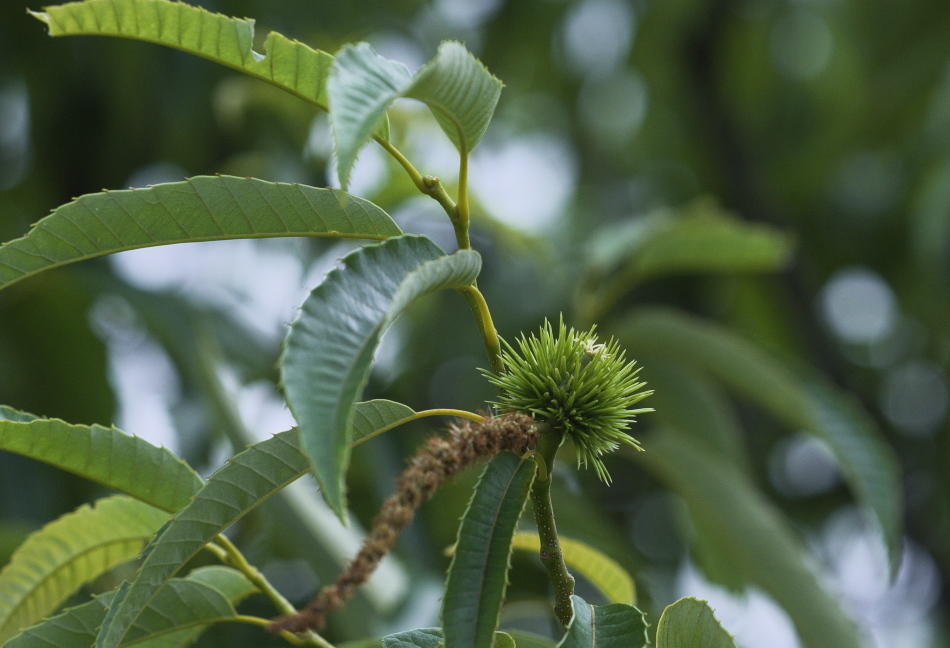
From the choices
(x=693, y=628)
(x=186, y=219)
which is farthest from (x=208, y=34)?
(x=693, y=628)

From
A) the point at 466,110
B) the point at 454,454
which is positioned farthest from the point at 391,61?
the point at 454,454

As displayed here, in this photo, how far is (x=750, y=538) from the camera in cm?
140

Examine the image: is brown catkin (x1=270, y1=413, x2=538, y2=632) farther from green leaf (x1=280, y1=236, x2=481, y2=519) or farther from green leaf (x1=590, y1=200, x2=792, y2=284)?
green leaf (x1=590, y1=200, x2=792, y2=284)

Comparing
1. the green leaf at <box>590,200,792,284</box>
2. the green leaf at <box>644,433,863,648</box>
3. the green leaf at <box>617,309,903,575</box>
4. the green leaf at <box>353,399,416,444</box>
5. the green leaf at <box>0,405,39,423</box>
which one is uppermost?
the green leaf at <box>590,200,792,284</box>

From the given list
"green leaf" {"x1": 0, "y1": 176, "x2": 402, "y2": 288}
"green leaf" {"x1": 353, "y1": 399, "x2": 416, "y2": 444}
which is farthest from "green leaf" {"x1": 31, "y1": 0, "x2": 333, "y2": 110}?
"green leaf" {"x1": 353, "y1": 399, "x2": 416, "y2": 444}

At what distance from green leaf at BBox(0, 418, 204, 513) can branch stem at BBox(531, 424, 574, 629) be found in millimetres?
311

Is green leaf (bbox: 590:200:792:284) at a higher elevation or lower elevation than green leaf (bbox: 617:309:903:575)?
Result: higher

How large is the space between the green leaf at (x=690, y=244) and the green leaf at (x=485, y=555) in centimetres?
133

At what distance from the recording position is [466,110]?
0.54 m

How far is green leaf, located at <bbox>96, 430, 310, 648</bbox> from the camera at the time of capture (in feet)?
1.76

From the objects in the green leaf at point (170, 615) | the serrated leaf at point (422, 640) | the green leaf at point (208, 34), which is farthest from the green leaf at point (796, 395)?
the green leaf at point (208, 34)

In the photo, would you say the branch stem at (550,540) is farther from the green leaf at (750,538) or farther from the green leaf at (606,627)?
the green leaf at (750,538)

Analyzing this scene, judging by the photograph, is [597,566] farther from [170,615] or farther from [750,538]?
[750,538]

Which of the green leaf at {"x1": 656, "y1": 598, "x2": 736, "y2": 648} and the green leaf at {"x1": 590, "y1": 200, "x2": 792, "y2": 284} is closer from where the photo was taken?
the green leaf at {"x1": 656, "y1": 598, "x2": 736, "y2": 648}
